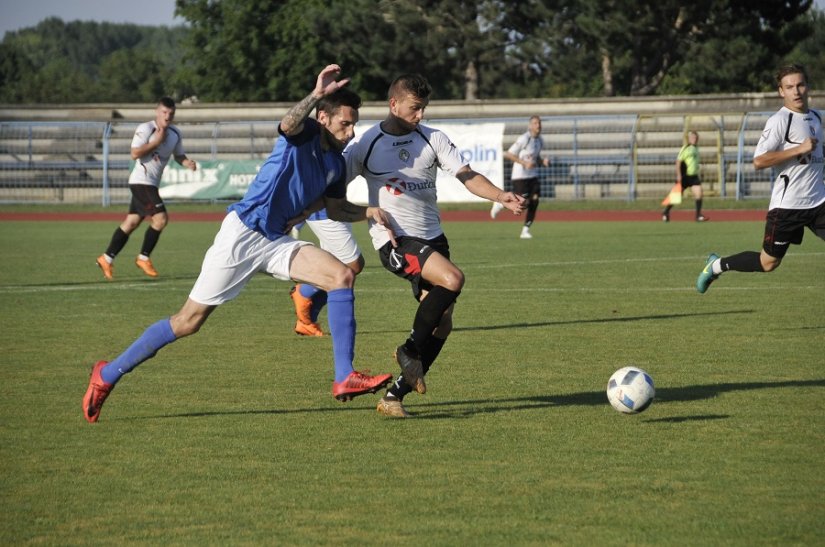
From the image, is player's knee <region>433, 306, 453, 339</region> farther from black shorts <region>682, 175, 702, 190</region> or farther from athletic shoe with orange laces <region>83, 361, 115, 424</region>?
black shorts <region>682, 175, 702, 190</region>

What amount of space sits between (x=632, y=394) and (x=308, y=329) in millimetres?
4457

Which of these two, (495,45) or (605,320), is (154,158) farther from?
(495,45)

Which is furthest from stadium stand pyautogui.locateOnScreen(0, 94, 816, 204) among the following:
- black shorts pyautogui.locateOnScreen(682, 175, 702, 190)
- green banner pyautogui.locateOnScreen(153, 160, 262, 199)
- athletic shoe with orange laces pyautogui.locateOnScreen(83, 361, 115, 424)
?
athletic shoe with orange laces pyautogui.locateOnScreen(83, 361, 115, 424)

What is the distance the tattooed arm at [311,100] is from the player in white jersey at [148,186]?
31.0 ft

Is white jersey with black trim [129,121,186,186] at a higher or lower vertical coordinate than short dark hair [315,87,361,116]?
lower

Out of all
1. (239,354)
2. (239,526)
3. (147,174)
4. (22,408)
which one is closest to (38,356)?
(239,354)

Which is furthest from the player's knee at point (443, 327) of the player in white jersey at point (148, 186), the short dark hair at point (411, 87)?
the player in white jersey at point (148, 186)

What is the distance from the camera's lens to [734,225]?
2611cm

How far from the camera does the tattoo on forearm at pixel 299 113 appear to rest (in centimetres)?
686

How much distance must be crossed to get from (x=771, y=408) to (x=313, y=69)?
180 feet

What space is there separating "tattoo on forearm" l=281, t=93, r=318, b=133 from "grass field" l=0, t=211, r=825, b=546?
171 centimetres

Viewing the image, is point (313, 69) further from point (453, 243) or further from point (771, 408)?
point (771, 408)

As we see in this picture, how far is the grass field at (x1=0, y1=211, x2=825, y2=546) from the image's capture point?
17.0ft

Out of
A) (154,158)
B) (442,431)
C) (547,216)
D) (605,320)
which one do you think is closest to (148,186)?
(154,158)
